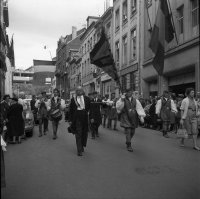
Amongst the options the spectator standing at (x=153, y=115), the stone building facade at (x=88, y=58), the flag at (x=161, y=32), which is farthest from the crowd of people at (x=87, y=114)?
the stone building facade at (x=88, y=58)

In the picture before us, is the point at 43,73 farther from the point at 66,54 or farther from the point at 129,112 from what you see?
the point at 129,112

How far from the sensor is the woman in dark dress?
11.3 meters

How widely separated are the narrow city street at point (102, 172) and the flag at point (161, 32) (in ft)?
29.0

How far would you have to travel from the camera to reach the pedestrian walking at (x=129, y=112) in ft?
31.4

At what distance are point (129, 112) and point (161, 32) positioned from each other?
9999 mm

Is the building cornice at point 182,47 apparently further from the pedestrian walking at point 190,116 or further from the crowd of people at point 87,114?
the pedestrian walking at point 190,116

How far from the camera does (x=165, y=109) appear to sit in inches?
509

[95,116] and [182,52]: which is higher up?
[182,52]

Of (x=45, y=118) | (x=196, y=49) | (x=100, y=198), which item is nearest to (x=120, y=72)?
(x=196, y=49)

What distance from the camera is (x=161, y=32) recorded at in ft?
60.8

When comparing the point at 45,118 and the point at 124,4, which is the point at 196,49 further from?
the point at 124,4

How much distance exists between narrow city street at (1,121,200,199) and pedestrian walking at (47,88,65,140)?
1.87 metres

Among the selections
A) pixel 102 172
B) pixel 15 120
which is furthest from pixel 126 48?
pixel 102 172

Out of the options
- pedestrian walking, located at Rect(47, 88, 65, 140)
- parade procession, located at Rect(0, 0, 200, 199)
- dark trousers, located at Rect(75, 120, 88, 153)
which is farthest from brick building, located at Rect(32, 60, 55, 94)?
dark trousers, located at Rect(75, 120, 88, 153)
